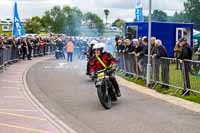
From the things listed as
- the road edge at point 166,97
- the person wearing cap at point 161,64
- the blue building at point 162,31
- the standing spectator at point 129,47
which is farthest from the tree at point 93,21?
the person wearing cap at point 161,64

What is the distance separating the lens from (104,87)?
565 inches

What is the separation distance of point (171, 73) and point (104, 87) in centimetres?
410

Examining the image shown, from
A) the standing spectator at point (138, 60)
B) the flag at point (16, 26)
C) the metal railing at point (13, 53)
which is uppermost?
the flag at point (16, 26)

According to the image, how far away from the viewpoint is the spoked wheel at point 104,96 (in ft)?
46.5

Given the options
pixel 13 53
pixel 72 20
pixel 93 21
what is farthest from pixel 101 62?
pixel 93 21

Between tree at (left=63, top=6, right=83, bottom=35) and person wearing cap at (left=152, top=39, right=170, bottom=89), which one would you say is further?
tree at (left=63, top=6, right=83, bottom=35)

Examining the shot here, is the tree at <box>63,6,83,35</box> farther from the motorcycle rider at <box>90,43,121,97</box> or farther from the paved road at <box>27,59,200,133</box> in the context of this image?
the motorcycle rider at <box>90,43,121,97</box>

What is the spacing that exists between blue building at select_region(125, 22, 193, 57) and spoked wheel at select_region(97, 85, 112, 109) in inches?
869

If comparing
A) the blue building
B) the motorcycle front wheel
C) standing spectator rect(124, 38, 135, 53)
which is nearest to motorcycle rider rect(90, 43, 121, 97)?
the motorcycle front wheel

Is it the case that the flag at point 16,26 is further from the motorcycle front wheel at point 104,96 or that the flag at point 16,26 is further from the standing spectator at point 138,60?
the motorcycle front wheel at point 104,96

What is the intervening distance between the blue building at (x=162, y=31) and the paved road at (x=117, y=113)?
56.6ft

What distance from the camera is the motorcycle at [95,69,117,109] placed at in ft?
46.6

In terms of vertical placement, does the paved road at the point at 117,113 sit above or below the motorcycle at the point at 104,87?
below

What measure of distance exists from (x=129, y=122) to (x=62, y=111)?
245 centimetres
